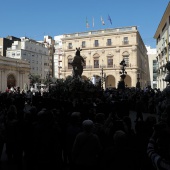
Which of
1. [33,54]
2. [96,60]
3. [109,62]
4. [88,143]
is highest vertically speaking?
[33,54]

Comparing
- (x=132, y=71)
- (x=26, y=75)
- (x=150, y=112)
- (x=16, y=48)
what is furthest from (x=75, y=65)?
(x=16, y=48)

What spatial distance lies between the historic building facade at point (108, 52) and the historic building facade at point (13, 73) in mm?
9016

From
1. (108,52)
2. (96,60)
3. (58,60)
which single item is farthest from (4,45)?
(108,52)

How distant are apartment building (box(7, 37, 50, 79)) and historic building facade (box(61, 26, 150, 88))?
14653mm

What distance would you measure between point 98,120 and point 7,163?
2.63 metres

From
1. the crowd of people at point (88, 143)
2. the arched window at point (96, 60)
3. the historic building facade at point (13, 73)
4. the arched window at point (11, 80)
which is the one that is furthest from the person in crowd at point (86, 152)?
the arched window at point (96, 60)

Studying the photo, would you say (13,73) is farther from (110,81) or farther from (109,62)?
(110,81)

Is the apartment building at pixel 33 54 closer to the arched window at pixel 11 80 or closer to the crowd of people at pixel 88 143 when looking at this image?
the arched window at pixel 11 80

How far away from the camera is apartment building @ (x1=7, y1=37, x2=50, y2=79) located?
68.5m

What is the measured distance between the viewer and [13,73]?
54.8 m

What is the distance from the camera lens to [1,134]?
599 cm

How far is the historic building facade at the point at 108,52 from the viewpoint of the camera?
175ft

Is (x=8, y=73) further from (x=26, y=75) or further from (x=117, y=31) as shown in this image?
(x=117, y=31)

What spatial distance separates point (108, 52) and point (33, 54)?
25187 millimetres
